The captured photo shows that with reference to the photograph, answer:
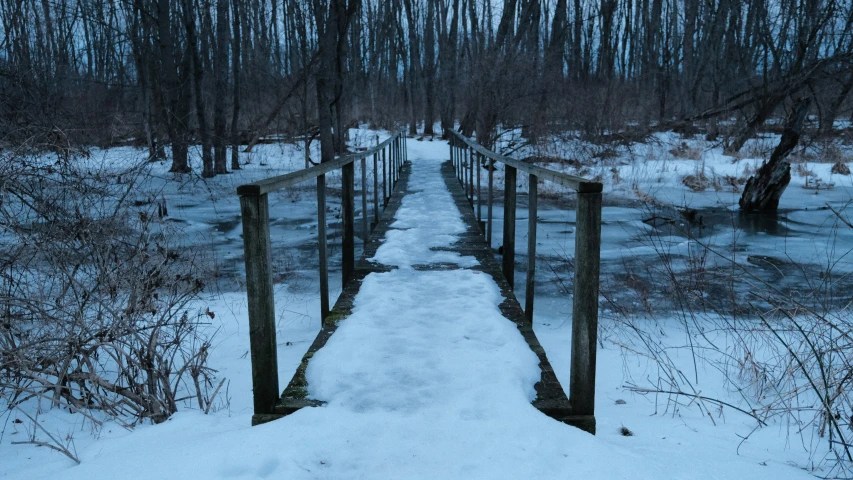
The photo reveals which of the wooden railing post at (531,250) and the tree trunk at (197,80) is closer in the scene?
the wooden railing post at (531,250)

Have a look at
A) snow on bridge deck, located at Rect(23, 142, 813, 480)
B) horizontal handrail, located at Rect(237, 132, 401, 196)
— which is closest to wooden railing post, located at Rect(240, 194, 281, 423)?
horizontal handrail, located at Rect(237, 132, 401, 196)

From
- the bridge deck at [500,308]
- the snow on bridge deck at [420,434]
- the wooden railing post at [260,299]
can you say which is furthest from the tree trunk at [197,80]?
the wooden railing post at [260,299]

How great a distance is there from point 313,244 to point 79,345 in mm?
6227

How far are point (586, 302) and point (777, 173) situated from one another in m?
10.6

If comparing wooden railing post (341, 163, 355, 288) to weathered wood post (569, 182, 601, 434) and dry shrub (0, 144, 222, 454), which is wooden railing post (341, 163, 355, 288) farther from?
weathered wood post (569, 182, 601, 434)

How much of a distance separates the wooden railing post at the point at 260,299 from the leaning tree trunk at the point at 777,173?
11.2 m

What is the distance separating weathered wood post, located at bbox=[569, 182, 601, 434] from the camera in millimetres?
2662

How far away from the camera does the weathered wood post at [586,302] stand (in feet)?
8.73

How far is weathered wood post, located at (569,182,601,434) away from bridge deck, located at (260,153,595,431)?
7cm

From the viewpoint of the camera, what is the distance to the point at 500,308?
4367mm

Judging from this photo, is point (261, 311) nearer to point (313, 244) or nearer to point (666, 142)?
point (313, 244)

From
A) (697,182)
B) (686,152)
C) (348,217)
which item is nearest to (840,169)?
(697,182)

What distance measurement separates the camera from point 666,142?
1952 cm

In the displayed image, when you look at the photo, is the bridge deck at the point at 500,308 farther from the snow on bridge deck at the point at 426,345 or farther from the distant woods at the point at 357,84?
the distant woods at the point at 357,84
